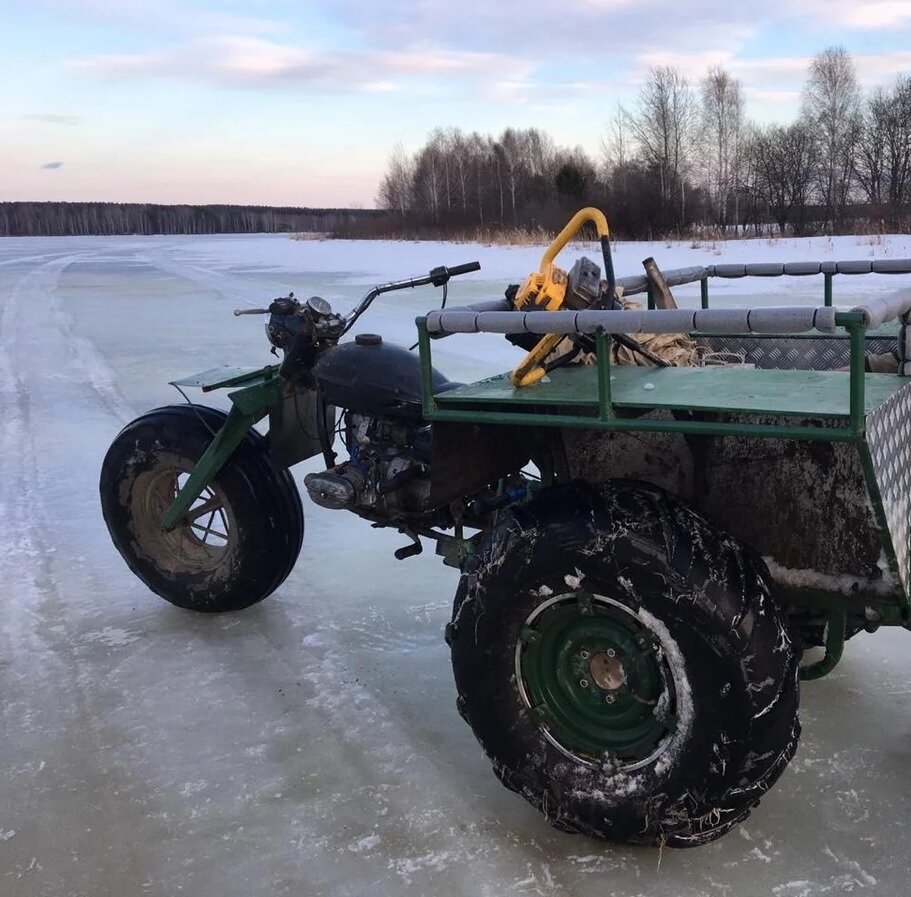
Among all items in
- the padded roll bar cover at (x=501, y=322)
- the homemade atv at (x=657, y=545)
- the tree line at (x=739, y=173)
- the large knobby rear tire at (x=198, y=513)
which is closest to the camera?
the homemade atv at (x=657, y=545)

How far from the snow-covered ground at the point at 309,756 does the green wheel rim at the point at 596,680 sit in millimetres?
258

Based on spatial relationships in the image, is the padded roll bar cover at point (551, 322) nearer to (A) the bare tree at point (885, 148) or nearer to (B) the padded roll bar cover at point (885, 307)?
(B) the padded roll bar cover at point (885, 307)

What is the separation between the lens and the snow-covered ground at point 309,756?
2.16 meters

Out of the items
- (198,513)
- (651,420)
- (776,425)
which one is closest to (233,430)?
(198,513)

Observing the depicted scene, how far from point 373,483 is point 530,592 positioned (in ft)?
3.40

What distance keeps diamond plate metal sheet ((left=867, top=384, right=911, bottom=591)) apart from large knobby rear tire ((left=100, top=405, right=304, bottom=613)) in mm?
2076

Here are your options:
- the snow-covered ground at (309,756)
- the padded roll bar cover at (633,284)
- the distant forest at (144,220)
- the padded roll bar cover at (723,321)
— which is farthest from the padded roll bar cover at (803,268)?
the distant forest at (144,220)

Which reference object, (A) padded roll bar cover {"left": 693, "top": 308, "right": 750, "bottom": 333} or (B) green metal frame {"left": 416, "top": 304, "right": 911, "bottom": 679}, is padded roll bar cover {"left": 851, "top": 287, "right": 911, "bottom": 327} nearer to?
(B) green metal frame {"left": 416, "top": 304, "right": 911, "bottom": 679}

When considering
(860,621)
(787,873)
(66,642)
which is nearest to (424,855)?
(787,873)

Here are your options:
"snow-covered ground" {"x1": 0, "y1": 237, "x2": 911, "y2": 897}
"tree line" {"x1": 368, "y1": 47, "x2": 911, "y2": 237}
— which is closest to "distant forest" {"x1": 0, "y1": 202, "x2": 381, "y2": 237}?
"tree line" {"x1": 368, "y1": 47, "x2": 911, "y2": 237}

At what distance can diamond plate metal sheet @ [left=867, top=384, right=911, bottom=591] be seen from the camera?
6.22 feet

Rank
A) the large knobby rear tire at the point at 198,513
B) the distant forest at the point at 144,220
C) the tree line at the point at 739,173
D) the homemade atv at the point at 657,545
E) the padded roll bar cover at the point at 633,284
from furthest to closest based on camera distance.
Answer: the distant forest at the point at 144,220
the tree line at the point at 739,173
the large knobby rear tire at the point at 198,513
the padded roll bar cover at the point at 633,284
the homemade atv at the point at 657,545

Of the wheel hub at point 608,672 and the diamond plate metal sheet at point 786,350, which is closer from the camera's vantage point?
the wheel hub at point 608,672

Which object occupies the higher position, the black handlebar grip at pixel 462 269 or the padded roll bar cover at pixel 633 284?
the black handlebar grip at pixel 462 269
